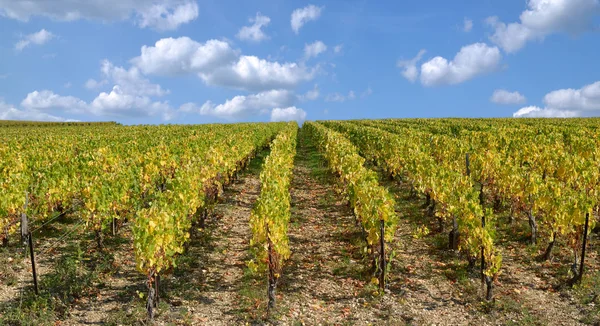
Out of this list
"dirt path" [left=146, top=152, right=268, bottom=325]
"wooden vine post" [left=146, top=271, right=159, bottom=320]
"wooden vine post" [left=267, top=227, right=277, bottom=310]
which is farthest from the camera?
"wooden vine post" [left=267, top=227, right=277, bottom=310]

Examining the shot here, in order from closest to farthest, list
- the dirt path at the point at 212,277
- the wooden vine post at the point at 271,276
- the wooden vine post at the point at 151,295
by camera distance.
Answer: the wooden vine post at the point at 151,295 < the dirt path at the point at 212,277 < the wooden vine post at the point at 271,276

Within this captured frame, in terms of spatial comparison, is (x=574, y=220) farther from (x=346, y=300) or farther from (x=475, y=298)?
(x=346, y=300)

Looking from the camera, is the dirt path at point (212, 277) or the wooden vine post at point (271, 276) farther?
the wooden vine post at point (271, 276)

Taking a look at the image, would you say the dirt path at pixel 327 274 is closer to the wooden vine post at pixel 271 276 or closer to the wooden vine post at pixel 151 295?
the wooden vine post at pixel 271 276

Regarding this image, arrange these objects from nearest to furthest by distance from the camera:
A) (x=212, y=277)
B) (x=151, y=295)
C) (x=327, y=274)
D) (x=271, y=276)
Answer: (x=151, y=295) → (x=271, y=276) → (x=212, y=277) → (x=327, y=274)

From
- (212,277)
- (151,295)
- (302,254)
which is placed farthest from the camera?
(302,254)

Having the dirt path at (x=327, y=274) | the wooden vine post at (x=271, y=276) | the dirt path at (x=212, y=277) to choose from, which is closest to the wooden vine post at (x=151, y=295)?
the dirt path at (x=212, y=277)

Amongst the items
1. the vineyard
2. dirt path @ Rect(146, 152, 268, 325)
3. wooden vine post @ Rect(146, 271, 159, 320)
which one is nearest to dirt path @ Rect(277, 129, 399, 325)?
the vineyard

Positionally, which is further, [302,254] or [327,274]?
[302,254]

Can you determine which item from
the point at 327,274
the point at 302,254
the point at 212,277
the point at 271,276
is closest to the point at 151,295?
the point at 212,277

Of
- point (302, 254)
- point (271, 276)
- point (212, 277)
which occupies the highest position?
point (271, 276)

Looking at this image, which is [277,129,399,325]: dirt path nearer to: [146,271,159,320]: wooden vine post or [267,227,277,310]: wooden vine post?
[267,227,277,310]: wooden vine post

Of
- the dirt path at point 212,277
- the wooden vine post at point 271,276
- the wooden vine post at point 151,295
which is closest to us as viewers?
the wooden vine post at point 151,295

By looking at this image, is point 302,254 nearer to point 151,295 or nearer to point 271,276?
point 271,276
